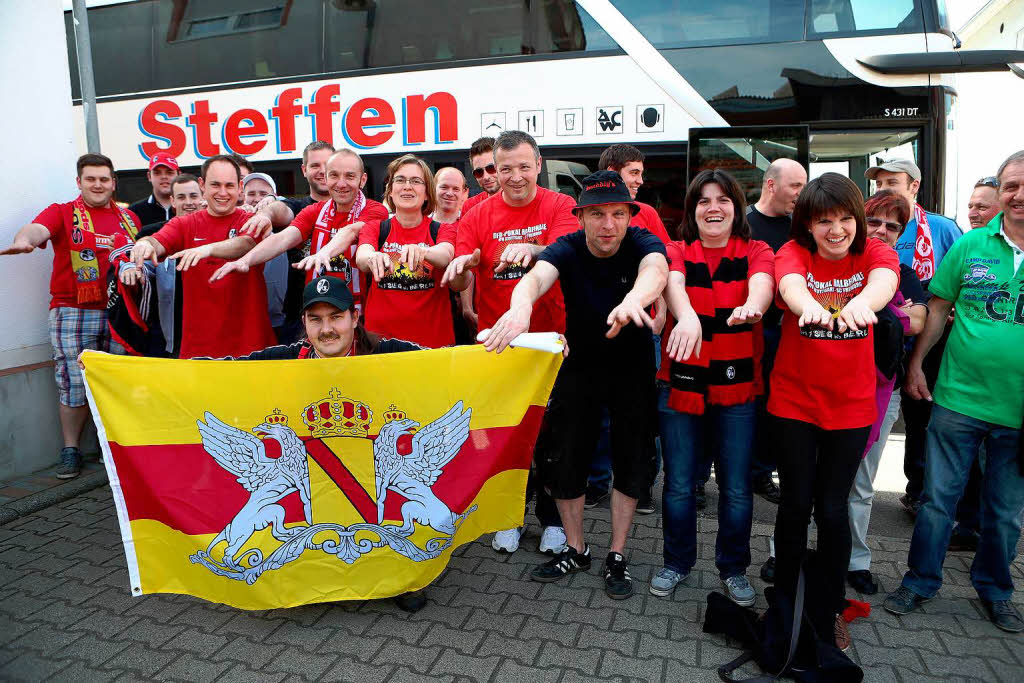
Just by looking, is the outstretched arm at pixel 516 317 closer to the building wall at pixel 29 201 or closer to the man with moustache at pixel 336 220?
the man with moustache at pixel 336 220

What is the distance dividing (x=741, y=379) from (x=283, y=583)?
2.21m

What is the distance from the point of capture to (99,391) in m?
2.98

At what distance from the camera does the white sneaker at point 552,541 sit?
372 centimetres

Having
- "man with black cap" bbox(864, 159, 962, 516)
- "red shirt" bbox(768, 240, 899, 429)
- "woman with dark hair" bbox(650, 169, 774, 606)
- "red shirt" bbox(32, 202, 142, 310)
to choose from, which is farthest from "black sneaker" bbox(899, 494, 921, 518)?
"red shirt" bbox(32, 202, 142, 310)

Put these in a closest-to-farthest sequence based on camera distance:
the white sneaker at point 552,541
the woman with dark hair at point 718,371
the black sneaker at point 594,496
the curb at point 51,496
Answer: the woman with dark hair at point 718,371
the white sneaker at point 552,541
the curb at point 51,496
the black sneaker at point 594,496

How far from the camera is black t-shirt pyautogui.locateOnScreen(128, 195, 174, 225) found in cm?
576

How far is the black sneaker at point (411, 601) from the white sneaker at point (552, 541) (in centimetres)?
80

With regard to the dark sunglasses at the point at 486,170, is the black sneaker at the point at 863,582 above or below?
below

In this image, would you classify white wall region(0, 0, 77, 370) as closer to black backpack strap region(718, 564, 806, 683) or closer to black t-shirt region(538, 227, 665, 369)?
black t-shirt region(538, 227, 665, 369)

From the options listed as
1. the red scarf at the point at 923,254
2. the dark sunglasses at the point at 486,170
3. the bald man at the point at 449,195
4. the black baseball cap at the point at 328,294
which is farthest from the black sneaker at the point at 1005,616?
the dark sunglasses at the point at 486,170

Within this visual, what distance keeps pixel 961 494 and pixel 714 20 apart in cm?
571

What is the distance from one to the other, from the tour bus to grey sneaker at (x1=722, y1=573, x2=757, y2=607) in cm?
493

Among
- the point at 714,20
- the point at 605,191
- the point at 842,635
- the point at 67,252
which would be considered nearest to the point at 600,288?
the point at 605,191

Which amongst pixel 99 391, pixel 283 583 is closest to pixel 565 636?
pixel 283 583
